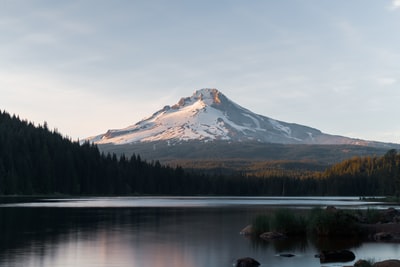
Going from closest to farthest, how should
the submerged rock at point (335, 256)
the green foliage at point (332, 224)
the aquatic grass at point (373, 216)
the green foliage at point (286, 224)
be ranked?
the submerged rock at point (335, 256), the green foliage at point (332, 224), the green foliage at point (286, 224), the aquatic grass at point (373, 216)

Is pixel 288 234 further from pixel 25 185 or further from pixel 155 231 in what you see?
pixel 25 185

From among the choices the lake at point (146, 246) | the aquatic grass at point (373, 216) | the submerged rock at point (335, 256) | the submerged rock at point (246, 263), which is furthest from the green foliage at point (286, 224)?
the submerged rock at point (246, 263)

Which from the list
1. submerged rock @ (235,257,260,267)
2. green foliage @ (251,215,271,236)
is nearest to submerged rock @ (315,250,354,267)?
submerged rock @ (235,257,260,267)

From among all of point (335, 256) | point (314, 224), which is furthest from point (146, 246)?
point (314, 224)

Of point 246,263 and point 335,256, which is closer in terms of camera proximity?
point 246,263

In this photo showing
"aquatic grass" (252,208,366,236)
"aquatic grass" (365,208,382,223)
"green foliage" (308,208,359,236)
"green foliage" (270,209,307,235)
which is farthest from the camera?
"aquatic grass" (365,208,382,223)

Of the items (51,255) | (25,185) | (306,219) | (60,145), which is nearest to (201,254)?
(51,255)

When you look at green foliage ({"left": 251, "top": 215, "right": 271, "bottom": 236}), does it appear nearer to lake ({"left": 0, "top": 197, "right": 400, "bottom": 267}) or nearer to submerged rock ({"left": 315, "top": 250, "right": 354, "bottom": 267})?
lake ({"left": 0, "top": 197, "right": 400, "bottom": 267})

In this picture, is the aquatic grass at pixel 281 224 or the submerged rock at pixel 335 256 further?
the aquatic grass at pixel 281 224

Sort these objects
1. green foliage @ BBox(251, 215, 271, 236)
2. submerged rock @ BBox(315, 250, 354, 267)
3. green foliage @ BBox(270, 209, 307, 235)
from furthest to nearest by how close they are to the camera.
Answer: green foliage @ BBox(251, 215, 271, 236)
green foliage @ BBox(270, 209, 307, 235)
submerged rock @ BBox(315, 250, 354, 267)

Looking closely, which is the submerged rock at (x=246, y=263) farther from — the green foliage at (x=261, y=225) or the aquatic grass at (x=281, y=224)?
the green foliage at (x=261, y=225)

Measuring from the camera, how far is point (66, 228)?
55531 millimetres

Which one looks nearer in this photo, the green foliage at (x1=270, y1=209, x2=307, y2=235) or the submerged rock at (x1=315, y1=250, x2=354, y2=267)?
the submerged rock at (x1=315, y1=250, x2=354, y2=267)

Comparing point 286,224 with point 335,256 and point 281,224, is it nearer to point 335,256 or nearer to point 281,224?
point 281,224
